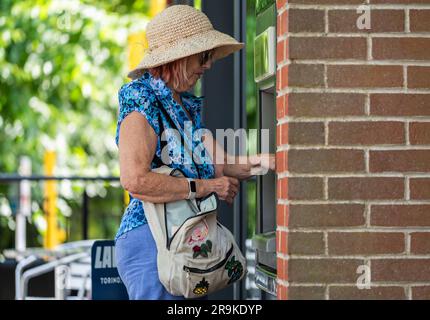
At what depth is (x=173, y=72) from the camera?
358 centimetres

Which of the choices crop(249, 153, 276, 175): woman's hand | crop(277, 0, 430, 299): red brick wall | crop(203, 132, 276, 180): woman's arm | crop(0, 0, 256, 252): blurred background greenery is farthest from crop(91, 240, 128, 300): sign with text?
crop(0, 0, 256, 252): blurred background greenery

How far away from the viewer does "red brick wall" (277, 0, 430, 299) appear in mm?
3062

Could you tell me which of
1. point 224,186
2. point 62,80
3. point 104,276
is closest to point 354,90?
point 224,186

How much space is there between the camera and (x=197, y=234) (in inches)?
134

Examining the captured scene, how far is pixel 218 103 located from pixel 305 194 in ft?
7.82

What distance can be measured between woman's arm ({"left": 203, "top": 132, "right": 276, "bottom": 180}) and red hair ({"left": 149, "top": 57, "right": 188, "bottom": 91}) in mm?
285

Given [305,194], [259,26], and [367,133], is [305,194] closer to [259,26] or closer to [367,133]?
[367,133]

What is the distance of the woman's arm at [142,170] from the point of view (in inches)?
133

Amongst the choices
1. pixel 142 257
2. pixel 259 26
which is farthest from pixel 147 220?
pixel 259 26

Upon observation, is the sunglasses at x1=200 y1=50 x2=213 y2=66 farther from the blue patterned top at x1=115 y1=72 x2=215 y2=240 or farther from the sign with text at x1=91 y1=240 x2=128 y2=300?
the sign with text at x1=91 y1=240 x2=128 y2=300

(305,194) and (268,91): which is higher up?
(268,91)

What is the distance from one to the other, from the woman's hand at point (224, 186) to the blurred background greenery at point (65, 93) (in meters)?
7.23

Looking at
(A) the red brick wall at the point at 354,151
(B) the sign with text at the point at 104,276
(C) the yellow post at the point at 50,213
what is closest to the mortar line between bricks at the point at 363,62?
(A) the red brick wall at the point at 354,151

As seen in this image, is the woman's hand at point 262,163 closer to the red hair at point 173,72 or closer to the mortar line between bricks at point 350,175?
the red hair at point 173,72
